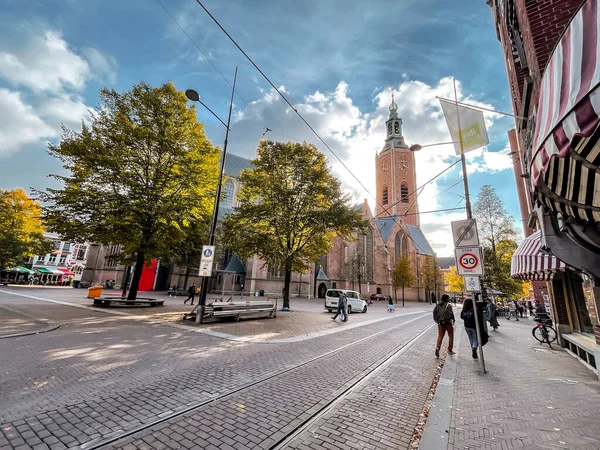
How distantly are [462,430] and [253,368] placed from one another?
378 cm

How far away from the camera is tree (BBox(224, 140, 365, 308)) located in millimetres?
17859

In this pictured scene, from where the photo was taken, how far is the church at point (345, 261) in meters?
36.0

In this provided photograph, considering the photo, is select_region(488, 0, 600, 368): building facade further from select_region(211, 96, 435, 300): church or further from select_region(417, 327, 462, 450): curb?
select_region(211, 96, 435, 300): church

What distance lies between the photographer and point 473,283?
664 cm

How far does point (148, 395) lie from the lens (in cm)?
389

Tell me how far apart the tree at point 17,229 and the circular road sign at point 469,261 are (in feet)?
135

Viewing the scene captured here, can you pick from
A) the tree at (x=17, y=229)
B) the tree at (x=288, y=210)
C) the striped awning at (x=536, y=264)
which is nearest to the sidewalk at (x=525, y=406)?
the striped awning at (x=536, y=264)

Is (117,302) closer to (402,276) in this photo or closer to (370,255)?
(402,276)

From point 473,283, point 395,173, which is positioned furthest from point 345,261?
point 473,283

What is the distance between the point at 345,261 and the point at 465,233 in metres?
40.1

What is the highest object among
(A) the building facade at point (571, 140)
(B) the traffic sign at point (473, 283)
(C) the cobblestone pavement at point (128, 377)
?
(A) the building facade at point (571, 140)

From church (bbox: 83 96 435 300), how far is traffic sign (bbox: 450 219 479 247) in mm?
11876

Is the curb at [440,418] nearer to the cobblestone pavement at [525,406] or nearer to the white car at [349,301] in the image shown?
the cobblestone pavement at [525,406]

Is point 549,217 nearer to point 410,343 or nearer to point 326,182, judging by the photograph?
point 410,343
